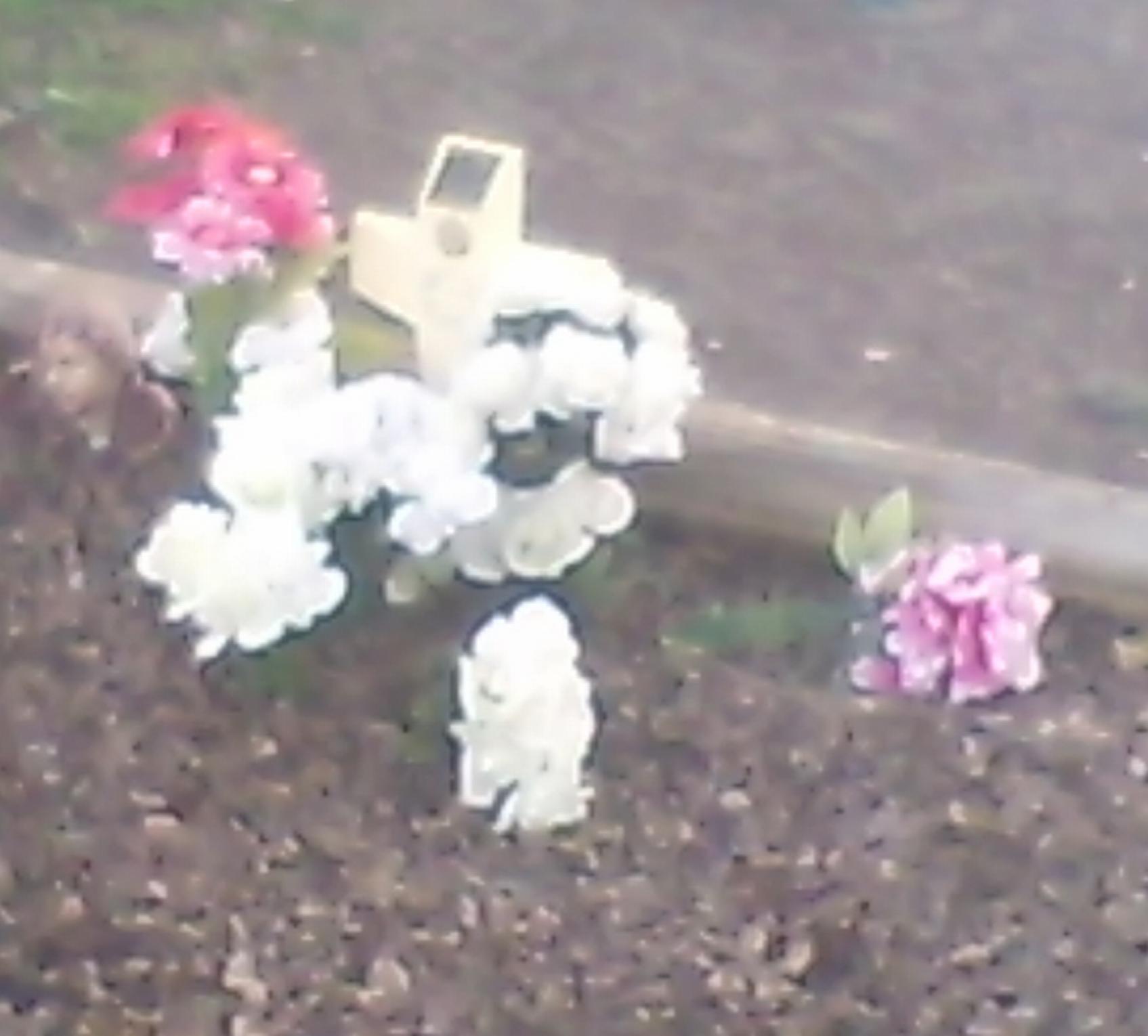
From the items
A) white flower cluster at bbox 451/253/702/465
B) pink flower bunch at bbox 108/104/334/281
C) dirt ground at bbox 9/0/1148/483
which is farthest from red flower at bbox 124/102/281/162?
dirt ground at bbox 9/0/1148/483

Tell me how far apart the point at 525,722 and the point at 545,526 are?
137mm

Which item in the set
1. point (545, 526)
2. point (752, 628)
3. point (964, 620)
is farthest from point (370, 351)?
point (964, 620)

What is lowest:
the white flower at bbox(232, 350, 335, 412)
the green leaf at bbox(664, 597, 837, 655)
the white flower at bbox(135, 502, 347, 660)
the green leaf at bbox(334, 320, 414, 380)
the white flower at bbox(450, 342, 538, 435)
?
the green leaf at bbox(664, 597, 837, 655)

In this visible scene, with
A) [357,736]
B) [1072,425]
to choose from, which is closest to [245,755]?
[357,736]

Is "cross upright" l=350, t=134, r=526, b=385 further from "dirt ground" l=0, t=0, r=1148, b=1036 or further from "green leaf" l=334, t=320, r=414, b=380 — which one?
"dirt ground" l=0, t=0, r=1148, b=1036

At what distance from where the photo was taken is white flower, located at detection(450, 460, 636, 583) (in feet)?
5.43

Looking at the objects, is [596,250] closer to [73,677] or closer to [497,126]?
[497,126]

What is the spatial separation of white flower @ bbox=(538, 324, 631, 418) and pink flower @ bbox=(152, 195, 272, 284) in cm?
20

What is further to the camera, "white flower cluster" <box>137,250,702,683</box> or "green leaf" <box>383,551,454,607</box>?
"green leaf" <box>383,551,454,607</box>

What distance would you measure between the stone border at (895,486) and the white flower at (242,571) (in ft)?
1.01

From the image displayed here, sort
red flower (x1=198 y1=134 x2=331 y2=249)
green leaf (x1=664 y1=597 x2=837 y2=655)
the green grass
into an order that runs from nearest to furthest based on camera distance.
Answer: red flower (x1=198 y1=134 x2=331 y2=249)
green leaf (x1=664 y1=597 x2=837 y2=655)
the green grass

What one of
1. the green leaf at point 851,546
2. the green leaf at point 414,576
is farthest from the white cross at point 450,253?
the green leaf at point 851,546

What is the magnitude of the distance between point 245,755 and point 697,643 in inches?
11.6

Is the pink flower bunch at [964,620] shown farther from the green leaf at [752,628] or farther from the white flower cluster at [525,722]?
the white flower cluster at [525,722]
